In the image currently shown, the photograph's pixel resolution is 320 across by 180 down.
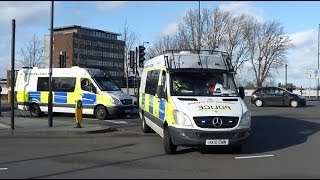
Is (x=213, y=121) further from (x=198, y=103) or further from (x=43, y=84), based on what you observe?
(x=43, y=84)

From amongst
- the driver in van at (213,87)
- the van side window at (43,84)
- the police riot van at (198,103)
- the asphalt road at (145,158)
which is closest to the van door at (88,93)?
the van side window at (43,84)

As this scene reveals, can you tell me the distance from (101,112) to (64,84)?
265 centimetres

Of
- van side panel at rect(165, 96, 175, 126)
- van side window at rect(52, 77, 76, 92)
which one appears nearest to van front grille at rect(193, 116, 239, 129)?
van side panel at rect(165, 96, 175, 126)

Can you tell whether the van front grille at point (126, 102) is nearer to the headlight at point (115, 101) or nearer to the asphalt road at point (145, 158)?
the headlight at point (115, 101)

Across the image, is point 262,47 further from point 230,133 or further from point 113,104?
point 230,133

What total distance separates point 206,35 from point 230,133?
48.6 metres

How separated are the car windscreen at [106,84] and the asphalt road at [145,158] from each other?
259 inches

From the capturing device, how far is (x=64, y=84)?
85.8ft

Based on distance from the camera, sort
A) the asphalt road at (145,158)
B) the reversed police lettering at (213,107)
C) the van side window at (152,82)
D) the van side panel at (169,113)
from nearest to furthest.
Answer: the asphalt road at (145,158) < the reversed police lettering at (213,107) < the van side panel at (169,113) < the van side window at (152,82)

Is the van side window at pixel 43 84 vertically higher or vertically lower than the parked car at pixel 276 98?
higher

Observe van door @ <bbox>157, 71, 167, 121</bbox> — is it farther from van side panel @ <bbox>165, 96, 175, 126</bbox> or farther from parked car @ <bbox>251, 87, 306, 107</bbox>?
parked car @ <bbox>251, 87, 306, 107</bbox>

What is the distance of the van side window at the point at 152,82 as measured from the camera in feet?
51.0

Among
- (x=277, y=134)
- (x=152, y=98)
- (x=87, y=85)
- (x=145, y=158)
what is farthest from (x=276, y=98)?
(x=145, y=158)

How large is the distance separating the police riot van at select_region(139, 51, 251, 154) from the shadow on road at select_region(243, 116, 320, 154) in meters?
1.58
